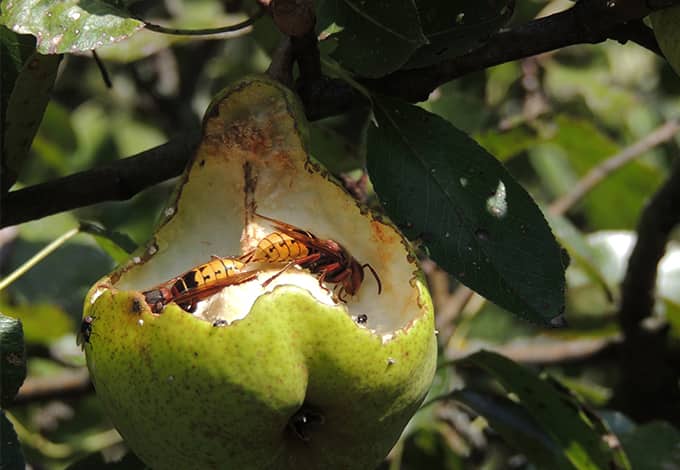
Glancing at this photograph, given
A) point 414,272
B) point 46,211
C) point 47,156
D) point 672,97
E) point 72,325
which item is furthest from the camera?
point 672,97

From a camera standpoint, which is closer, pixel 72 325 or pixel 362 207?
pixel 362 207

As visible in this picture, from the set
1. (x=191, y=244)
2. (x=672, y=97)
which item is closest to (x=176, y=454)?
(x=191, y=244)

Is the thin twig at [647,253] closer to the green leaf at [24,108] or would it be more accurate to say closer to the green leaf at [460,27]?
the green leaf at [460,27]

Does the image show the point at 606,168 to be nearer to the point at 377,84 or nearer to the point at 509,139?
the point at 509,139

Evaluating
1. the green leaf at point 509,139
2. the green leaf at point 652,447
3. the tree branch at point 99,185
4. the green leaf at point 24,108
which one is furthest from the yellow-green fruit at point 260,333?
the green leaf at point 509,139

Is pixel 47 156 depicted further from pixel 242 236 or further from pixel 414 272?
pixel 414 272

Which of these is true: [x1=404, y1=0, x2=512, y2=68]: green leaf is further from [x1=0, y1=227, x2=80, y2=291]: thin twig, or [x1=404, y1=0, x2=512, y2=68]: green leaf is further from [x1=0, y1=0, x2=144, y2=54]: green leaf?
[x1=0, y1=227, x2=80, y2=291]: thin twig

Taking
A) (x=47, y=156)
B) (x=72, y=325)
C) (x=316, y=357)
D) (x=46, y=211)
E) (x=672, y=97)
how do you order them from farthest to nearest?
1. (x=672, y=97)
2. (x=47, y=156)
3. (x=72, y=325)
4. (x=46, y=211)
5. (x=316, y=357)
